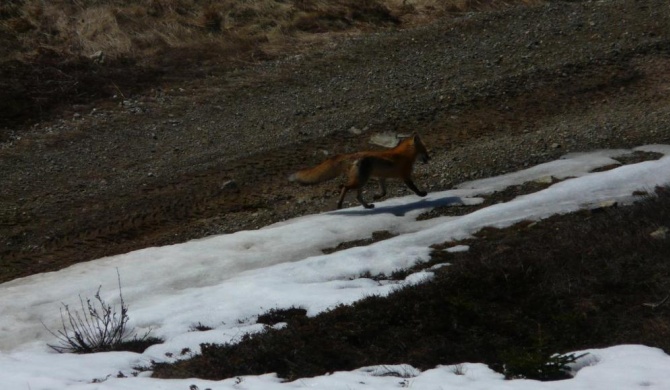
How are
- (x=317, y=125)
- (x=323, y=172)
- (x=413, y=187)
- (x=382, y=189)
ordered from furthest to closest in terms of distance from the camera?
(x=317, y=125), (x=382, y=189), (x=413, y=187), (x=323, y=172)

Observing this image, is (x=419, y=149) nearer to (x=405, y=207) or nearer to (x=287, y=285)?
(x=405, y=207)

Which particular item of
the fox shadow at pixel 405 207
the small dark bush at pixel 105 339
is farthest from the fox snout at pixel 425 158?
the small dark bush at pixel 105 339

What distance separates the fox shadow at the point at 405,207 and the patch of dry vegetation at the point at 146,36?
9.11 metres

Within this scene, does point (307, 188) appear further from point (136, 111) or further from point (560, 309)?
point (560, 309)

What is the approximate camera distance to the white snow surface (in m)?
7.64

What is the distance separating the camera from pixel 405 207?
14.4m

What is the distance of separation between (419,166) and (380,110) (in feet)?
8.35

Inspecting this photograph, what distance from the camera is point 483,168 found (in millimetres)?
15891

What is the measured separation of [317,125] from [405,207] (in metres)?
4.60

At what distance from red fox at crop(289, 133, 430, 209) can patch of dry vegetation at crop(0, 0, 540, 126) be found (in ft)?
29.1

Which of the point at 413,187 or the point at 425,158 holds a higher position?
the point at 425,158

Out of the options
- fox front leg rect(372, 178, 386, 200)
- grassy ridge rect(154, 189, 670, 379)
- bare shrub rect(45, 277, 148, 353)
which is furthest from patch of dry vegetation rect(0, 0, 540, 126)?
grassy ridge rect(154, 189, 670, 379)

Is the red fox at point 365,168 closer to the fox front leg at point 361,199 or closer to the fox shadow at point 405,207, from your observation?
the fox front leg at point 361,199

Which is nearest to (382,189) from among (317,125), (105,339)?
(317,125)
